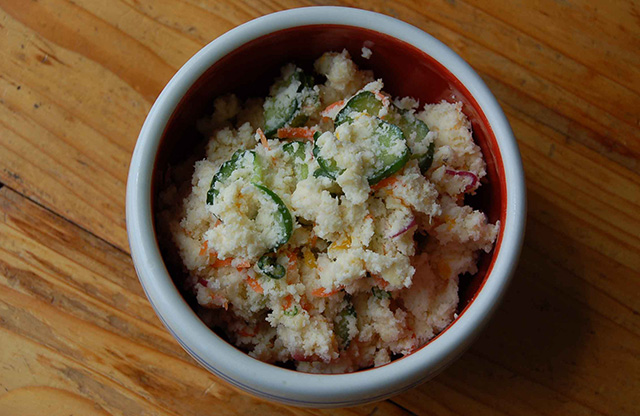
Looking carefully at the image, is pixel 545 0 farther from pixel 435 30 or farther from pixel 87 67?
pixel 87 67

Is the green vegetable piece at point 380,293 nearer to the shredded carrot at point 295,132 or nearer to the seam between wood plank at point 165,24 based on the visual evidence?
the shredded carrot at point 295,132

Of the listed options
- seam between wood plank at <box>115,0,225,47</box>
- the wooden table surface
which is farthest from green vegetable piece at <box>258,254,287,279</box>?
seam between wood plank at <box>115,0,225,47</box>

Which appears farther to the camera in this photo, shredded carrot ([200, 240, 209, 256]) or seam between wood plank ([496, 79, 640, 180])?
seam between wood plank ([496, 79, 640, 180])

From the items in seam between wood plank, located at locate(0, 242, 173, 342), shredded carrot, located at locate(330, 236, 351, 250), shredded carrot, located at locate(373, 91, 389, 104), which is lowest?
seam between wood plank, located at locate(0, 242, 173, 342)

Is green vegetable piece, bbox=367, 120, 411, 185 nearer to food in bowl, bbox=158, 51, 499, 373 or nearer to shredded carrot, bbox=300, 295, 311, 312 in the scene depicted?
food in bowl, bbox=158, 51, 499, 373

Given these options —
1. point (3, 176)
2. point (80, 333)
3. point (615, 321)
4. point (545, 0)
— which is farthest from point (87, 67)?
point (615, 321)

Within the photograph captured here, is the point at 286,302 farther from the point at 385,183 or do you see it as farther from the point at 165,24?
the point at 165,24

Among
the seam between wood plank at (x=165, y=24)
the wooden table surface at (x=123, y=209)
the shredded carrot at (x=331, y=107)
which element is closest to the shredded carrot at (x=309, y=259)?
the shredded carrot at (x=331, y=107)
